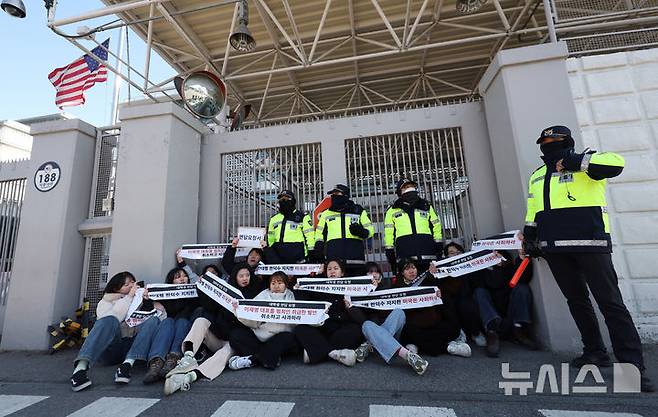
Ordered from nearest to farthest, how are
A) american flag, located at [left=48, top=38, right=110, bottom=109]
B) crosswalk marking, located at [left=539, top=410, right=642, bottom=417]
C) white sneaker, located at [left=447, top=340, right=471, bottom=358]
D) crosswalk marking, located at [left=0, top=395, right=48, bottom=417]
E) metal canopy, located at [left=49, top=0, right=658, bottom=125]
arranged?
crosswalk marking, located at [left=539, top=410, right=642, bottom=417] → crosswalk marking, located at [left=0, top=395, right=48, bottom=417] → white sneaker, located at [left=447, top=340, right=471, bottom=358] → metal canopy, located at [left=49, top=0, right=658, bottom=125] → american flag, located at [left=48, top=38, right=110, bottom=109]

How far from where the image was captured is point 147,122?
5668 millimetres

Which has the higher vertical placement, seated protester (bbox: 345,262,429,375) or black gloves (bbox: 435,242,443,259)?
black gloves (bbox: 435,242,443,259)

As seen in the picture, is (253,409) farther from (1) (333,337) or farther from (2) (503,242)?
(2) (503,242)

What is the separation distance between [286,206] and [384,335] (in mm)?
2435

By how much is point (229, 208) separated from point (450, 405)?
4.69m

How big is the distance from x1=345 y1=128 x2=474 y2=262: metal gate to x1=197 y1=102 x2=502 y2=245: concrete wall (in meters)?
0.14

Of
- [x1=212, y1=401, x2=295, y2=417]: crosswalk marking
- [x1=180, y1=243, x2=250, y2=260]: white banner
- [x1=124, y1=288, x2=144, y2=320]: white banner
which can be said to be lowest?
[x1=212, y1=401, x2=295, y2=417]: crosswalk marking

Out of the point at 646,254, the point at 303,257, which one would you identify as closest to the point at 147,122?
the point at 303,257

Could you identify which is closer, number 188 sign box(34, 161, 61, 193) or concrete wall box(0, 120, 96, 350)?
concrete wall box(0, 120, 96, 350)

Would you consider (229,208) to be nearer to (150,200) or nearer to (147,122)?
(150,200)

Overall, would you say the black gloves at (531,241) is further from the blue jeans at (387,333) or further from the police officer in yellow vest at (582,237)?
the blue jeans at (387,333)

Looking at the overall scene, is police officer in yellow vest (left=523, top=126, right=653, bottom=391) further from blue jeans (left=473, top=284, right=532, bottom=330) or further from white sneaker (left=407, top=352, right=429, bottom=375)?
white sneaker (left=407, top=352, right=429, bottom=375)

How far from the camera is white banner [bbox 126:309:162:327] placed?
13.7 feet

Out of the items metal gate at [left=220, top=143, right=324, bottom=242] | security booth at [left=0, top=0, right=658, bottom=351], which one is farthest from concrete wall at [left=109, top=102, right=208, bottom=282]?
metal gate at [left=220, top=143, right=324, bottom=242]
